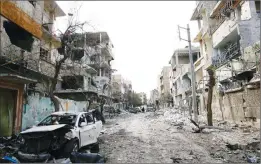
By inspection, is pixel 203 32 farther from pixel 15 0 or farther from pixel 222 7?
pixel 15 0

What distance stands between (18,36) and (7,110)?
4.84 m

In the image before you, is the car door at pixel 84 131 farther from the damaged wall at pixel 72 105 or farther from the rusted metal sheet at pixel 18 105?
the damaged wall at pixel 72 105

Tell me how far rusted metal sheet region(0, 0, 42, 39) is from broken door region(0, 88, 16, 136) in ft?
13.5

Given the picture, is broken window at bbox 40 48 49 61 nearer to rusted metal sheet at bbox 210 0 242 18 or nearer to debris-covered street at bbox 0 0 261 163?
debris-covered street at bbox 0 0 261 163

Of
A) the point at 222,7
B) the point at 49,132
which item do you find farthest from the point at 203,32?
the point at 49,132

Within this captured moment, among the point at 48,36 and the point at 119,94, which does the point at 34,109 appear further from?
the point at 119,94

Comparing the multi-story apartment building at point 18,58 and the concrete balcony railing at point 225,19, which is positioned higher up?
the concrete balcony railing at point 225,19

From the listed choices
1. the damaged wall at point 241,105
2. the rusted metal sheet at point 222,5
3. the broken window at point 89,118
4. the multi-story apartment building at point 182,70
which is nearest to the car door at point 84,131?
the broken window at point 89,118

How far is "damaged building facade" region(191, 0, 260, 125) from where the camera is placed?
14047 millimetres

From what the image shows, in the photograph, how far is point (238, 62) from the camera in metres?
16.1

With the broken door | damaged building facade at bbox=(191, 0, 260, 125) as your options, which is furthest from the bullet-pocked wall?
damaged building facade at bbox=(191, 0, 260, 125)

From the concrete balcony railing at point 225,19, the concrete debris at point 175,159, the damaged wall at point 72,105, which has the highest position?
the concrete balcony railing at point 225,19

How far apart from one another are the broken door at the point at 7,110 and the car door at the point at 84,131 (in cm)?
526

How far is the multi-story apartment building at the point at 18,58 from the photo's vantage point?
11425 mm
